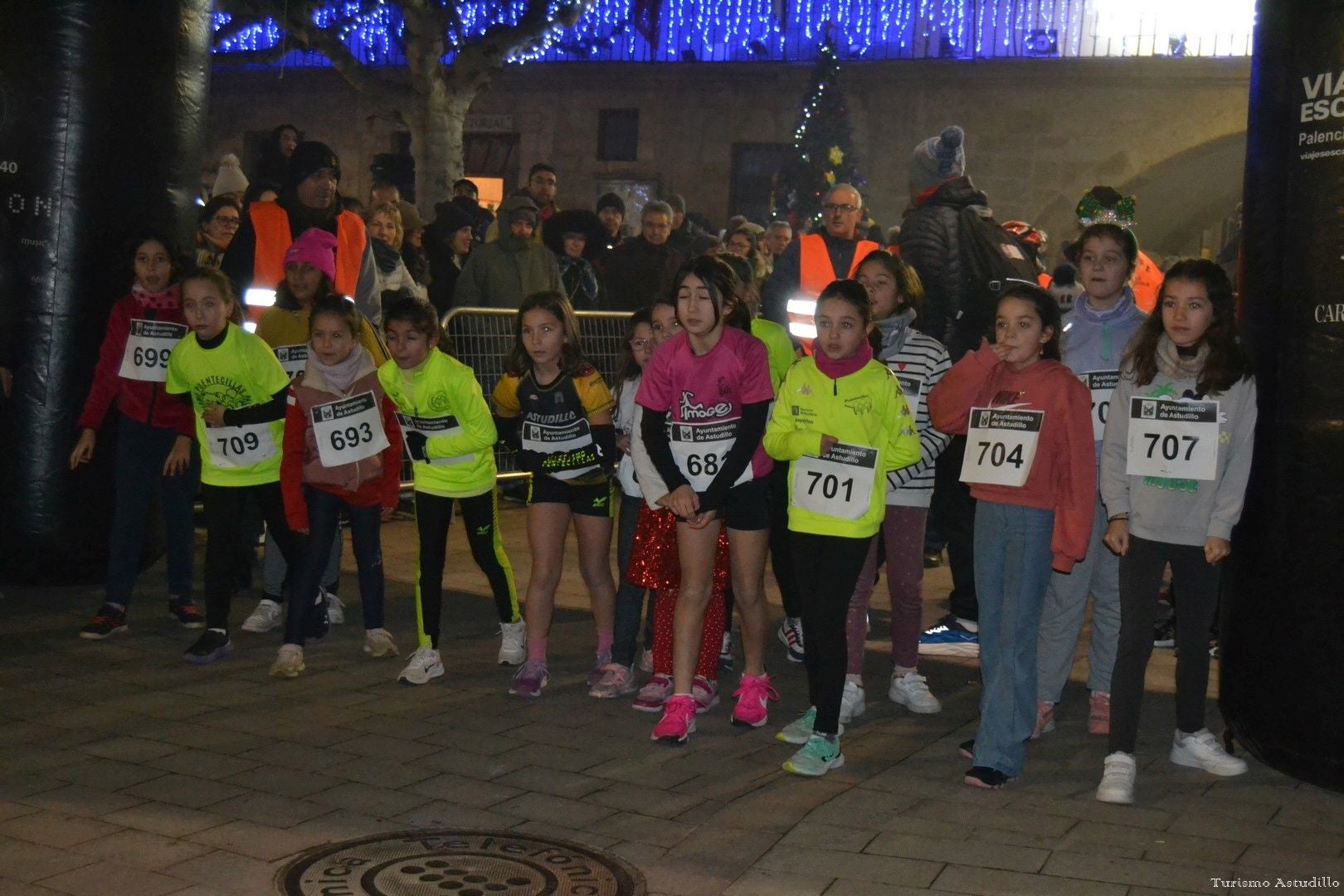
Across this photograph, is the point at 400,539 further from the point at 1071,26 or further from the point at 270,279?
the point at 1071,26

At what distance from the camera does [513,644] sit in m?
7.65

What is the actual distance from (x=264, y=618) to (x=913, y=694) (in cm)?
326

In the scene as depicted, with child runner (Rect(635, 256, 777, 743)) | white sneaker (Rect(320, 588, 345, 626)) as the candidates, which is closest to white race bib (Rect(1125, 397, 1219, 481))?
child runner (Rect(635, 256, 777, 743))

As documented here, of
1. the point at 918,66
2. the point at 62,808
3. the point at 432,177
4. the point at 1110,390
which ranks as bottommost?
the point at 62,808

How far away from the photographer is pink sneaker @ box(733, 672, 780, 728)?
6.70 metres

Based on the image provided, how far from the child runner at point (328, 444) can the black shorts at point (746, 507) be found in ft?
5.97

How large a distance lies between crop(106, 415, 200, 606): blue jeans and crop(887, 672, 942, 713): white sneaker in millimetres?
3476

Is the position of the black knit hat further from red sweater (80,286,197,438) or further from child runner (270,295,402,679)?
child runner (270,295,402,679)

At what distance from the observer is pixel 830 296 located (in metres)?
6.25

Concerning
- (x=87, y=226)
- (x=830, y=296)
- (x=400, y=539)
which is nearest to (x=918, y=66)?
(x=400, y=539)

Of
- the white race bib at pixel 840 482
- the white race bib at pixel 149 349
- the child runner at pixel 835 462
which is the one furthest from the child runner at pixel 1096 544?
the white race bib at pixel 149 349

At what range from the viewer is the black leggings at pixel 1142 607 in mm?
5918

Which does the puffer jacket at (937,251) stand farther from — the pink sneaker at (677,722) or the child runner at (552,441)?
the pink sneaker at (677,722)

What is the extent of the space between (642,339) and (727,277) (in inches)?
39.9
